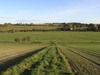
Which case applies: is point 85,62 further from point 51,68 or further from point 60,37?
point 60,37

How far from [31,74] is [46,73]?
106cm

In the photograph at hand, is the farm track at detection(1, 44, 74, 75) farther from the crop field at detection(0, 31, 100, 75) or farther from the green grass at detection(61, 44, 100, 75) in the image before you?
the green grass at detection(61, 44, 100, 75)

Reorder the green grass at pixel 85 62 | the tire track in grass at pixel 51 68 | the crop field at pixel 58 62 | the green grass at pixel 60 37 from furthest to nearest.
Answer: the green grass at pixel 60 37
the green grass at pixel 85 62
the crop field at pixel 58 62
the tire track in grass at pixel 51 68

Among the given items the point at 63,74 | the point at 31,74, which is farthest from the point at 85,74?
the point at 31,74

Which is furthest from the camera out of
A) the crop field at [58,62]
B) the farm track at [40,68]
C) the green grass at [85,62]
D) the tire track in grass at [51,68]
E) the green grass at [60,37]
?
the green grass at [60,37]

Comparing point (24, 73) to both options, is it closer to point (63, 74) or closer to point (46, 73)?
point (46, 73)

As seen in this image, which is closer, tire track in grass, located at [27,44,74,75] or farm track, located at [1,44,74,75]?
Result: tire track in grass, located at [27,44,74,75]

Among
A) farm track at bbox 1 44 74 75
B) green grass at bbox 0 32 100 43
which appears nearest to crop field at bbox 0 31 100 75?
farm track at bbox 1 44 74 75

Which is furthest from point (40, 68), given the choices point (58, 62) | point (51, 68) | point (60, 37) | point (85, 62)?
point (60, 37)

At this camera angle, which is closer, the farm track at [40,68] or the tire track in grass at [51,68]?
the tire track in grass at [51,68]

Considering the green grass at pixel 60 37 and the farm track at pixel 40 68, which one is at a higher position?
the farm track at pixel 40 68

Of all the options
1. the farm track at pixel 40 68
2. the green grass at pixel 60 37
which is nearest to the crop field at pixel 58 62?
the farm track at pixel 40 68

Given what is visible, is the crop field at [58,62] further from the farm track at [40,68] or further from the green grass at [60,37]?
the green grass at [60,37]

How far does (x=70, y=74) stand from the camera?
431 inches
